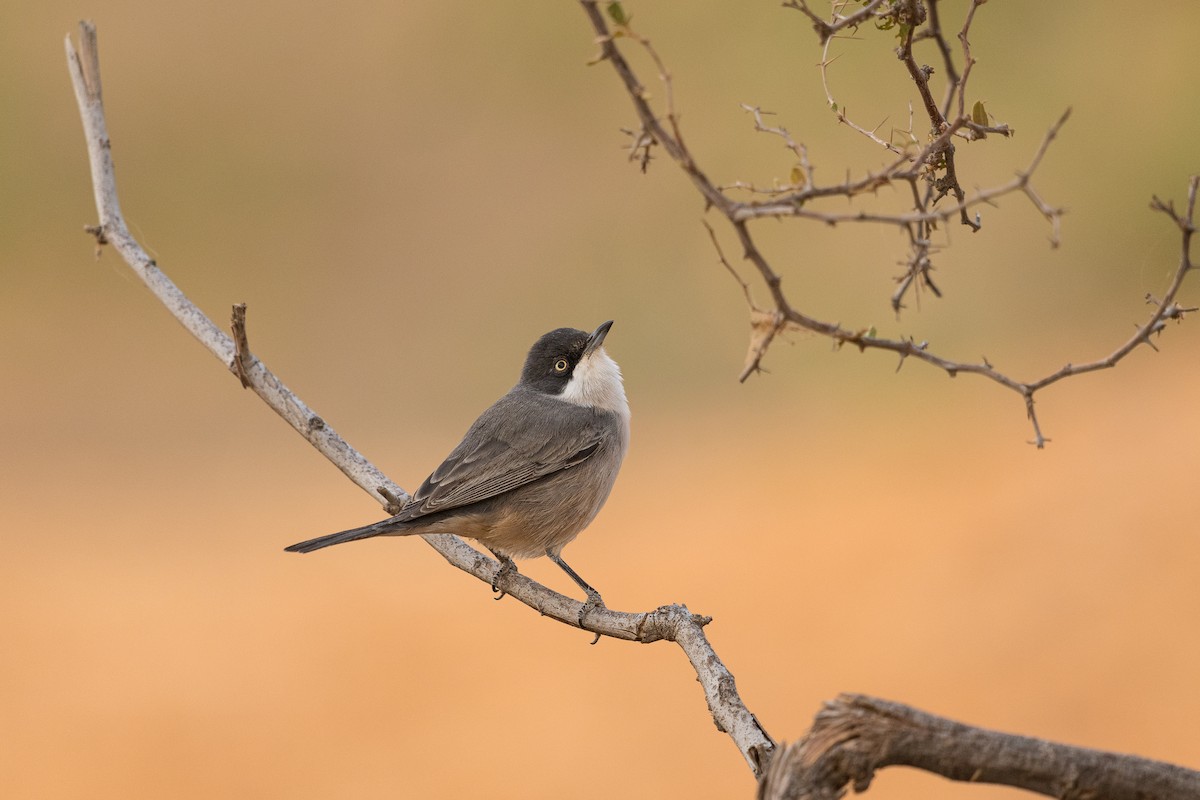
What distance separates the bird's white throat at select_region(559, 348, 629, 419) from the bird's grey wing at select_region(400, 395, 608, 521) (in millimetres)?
98

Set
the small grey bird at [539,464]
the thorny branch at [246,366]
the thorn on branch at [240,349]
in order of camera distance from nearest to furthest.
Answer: the thorn on branch at [240,349]
the thorny branch at [246,366]
the small grey bird at [539,464]

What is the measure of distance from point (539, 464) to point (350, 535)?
121cm

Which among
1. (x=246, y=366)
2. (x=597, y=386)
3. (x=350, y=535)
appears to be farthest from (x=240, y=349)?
(x=597, y=386)

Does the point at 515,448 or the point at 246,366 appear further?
the point at 515,448

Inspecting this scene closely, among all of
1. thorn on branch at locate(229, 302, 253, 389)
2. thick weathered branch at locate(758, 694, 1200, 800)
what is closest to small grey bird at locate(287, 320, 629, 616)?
thorn on branch at locate(229, 302, 253, 389)

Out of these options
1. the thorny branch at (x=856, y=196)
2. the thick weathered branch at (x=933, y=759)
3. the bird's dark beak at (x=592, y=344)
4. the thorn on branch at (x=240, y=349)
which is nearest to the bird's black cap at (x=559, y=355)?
the bird's dark beak at (x=592, y=344)

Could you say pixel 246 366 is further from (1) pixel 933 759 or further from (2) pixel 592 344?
(1) pixel 933 759

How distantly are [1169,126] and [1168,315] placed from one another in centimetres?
1852

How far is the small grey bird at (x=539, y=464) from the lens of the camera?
16.1 feet

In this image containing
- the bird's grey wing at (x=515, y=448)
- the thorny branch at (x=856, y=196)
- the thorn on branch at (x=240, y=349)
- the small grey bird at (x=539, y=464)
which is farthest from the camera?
the bird's grey wing at (x=515, y=448)

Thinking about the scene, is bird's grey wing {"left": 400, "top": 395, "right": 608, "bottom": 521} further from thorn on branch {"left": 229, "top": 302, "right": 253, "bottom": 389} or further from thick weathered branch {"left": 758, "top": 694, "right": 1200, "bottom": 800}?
thick weathered branch {"left": 758, "top": 694, "right": 1200, "bottom": 800}

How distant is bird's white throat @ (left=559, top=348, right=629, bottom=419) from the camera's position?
5789 mm

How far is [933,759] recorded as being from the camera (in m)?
2.22

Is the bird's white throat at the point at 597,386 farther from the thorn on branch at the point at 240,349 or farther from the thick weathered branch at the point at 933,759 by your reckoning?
the thick weathered branch at the point at 933,759
